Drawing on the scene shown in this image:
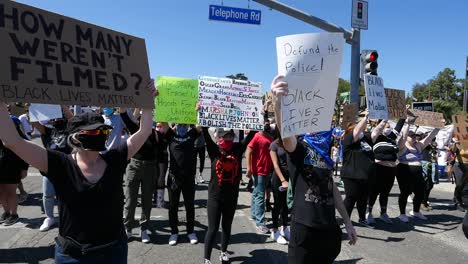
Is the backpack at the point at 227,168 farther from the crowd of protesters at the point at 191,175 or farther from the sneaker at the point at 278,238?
the sneaker at the point at 278,238

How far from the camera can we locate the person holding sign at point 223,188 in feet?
17.0

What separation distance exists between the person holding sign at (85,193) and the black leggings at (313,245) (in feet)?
4.44

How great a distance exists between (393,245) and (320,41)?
15.9 feet

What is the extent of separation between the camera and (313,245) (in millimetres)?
3150

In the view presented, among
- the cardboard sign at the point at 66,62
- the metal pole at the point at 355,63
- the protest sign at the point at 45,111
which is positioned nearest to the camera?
the cardboard sign at the point at 66,62

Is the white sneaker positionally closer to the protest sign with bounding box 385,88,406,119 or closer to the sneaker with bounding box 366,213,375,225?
the sneaker with bounding box 366,213,375,225

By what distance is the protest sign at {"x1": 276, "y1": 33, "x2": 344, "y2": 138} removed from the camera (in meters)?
3.09

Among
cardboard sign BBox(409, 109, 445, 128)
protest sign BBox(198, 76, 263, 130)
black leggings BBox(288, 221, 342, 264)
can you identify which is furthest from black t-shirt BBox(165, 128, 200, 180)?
cardboard sign BBox(409, 109, 445, 128)

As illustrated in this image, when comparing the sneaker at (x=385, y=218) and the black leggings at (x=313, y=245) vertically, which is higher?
the black leggings at (x=313, y=245)

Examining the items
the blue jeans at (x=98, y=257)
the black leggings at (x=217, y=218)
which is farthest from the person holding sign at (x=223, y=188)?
the blue jeans at (x=98, y=257)

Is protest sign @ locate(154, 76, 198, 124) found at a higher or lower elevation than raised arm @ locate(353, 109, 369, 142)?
higher

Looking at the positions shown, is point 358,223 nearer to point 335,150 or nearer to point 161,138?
point 161,138

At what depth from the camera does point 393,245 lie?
6719mm

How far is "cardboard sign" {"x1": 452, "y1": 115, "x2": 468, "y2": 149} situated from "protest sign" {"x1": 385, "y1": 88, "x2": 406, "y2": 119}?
36.3 inches
